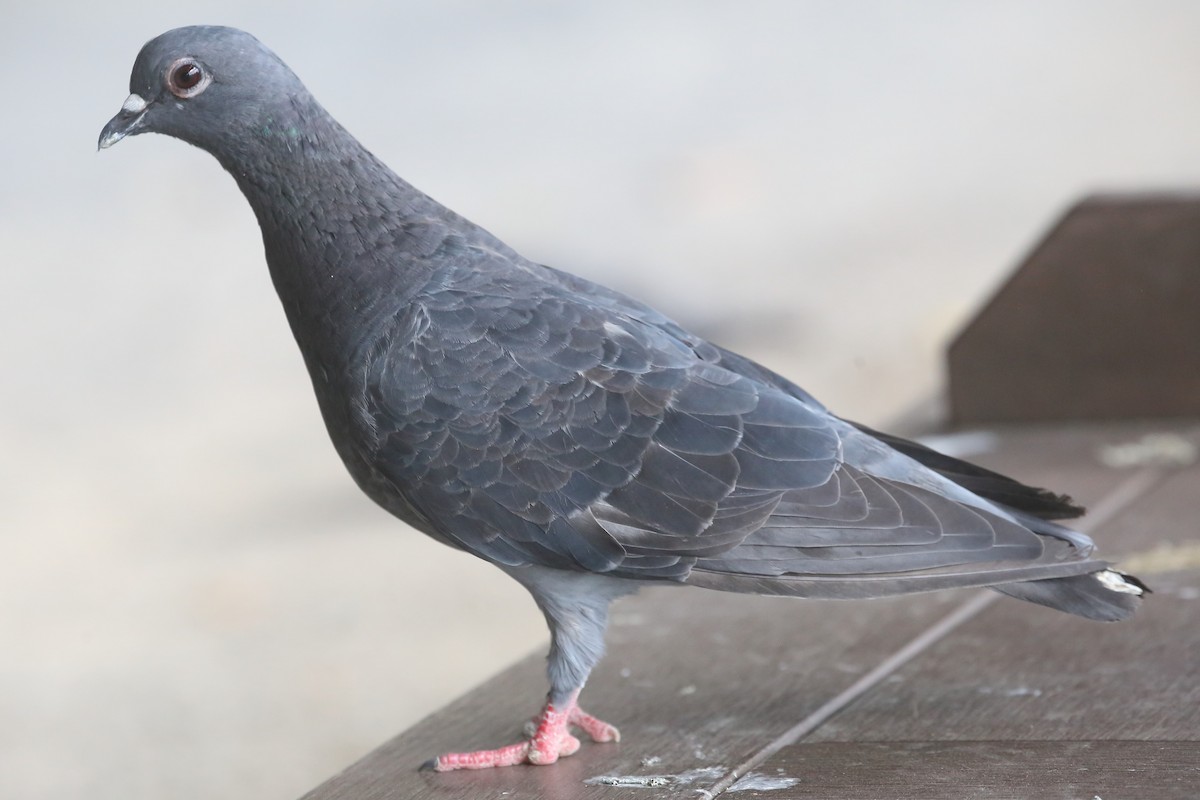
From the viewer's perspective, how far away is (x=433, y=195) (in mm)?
9961

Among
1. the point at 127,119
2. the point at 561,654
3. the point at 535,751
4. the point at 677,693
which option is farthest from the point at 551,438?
the point at 127,119

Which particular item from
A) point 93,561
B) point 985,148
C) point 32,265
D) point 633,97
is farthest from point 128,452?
point 985,148

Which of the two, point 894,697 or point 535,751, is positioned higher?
point 535,751

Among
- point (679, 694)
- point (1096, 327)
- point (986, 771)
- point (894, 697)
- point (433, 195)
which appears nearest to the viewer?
point (986, 771)

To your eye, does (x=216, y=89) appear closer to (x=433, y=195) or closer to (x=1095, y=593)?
(x=1095, y=593)

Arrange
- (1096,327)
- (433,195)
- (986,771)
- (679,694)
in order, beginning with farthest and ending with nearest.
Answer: (433,195) < (1096,327) < (679,694) < (986,771)

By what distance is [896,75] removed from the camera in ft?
42.0

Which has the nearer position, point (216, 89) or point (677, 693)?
point (216, 89)

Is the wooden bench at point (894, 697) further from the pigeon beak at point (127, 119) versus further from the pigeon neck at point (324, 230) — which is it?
the pigeon beak at point (127, 119)

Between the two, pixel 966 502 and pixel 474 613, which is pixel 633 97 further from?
pixel 966 502

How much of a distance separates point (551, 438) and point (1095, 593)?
88 centimetres

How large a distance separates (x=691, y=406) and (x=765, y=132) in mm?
9763

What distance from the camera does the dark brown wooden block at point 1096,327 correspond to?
13.7 feet

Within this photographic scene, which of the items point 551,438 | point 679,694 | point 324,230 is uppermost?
point 324,230
